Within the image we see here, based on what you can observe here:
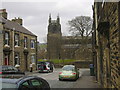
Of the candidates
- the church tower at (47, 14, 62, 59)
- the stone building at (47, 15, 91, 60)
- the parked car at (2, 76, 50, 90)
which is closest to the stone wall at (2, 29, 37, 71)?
the parked car at (2, 76, 50, 90)

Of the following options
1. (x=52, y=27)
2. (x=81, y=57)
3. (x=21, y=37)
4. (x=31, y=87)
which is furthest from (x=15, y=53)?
(x=52, y=27)

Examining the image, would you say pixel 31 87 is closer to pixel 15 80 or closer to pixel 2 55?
pixel 15 80

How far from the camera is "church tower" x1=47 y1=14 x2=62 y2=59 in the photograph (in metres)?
49.6

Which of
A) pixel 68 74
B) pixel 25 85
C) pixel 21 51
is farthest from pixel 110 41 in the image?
pixel 21 51

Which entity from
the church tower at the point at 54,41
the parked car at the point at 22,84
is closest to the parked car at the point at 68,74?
the parked car at the point at 22,84

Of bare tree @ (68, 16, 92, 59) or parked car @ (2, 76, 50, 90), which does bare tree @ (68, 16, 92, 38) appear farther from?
parked car @ (2, 76, 50, 90)

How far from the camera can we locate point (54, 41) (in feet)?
165

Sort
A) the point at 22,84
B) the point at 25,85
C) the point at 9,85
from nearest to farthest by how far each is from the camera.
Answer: the point at 9,85 < the point at 22,84 < the point at 25,85

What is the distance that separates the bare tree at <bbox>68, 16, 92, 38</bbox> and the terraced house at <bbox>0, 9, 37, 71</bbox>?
15.3 meters

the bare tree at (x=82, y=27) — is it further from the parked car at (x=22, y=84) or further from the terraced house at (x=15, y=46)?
the parked car at (x=22, y=84)

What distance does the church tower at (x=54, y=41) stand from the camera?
163 feet

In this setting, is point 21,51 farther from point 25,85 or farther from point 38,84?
point 25,85

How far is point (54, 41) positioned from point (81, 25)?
488 inches

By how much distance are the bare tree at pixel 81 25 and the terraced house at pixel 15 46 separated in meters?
15.3
